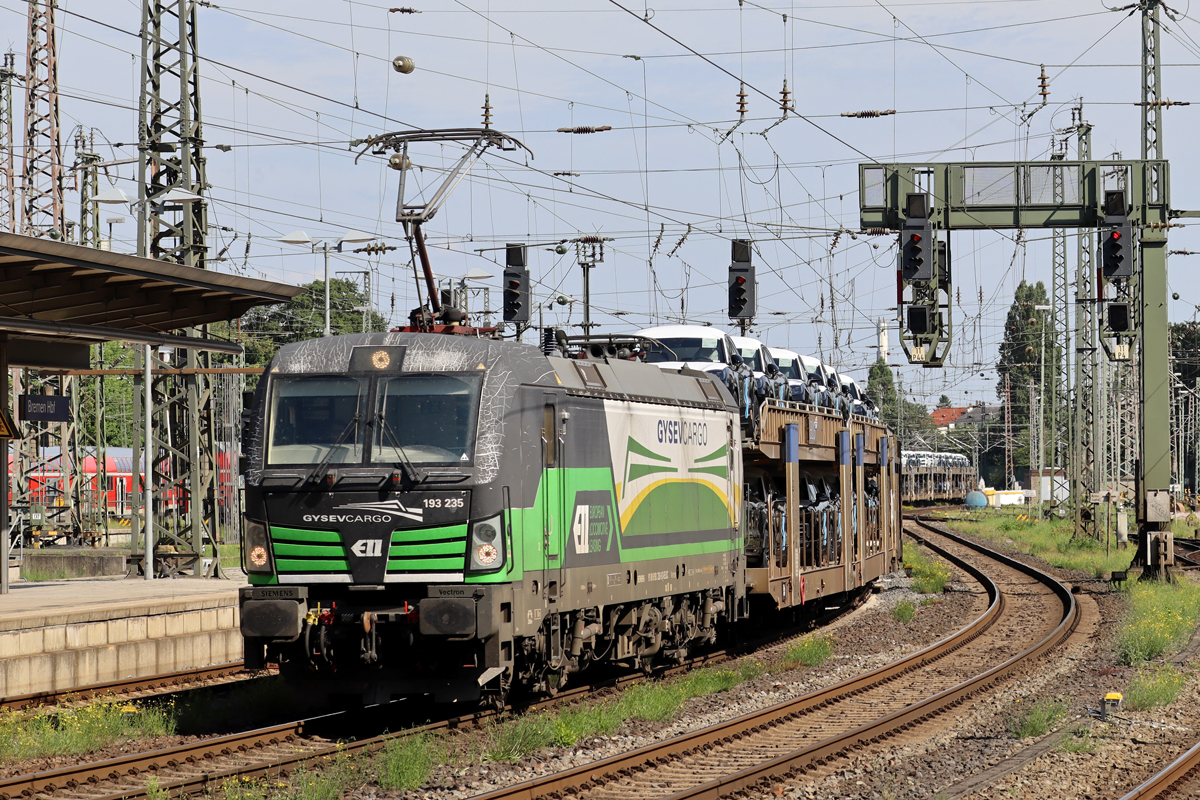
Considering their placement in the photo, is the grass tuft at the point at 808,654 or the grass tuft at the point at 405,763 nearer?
the grass tuft at the point at 405,763

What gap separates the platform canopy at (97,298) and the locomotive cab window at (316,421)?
146 inches

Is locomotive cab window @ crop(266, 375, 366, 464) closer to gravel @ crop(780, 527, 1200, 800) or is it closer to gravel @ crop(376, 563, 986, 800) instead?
gravel @ crop(376, 563, 986, 800)

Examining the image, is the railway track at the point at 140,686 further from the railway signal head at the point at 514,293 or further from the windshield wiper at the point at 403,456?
the railway signal head at the point at 514,293

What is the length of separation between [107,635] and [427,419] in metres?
6.80

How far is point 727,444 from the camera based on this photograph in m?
18.5

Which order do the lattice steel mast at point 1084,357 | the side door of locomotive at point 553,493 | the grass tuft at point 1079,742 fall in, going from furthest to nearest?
the lattice steel mast at point 1084,357 → the side door of locomotive at point 553,493 → the grass tuft at point 1079,742

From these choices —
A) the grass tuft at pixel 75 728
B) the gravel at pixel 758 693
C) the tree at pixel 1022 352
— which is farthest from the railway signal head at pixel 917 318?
the tree at pixel 1022 352

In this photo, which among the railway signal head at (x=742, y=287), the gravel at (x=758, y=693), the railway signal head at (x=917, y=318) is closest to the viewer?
the gravel at (x=758, y=693)

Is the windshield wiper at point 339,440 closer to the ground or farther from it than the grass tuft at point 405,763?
farther from it

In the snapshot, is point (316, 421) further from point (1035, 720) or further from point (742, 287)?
point (742, 287)

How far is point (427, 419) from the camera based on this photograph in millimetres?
12453

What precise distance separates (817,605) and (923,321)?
550 centimetres

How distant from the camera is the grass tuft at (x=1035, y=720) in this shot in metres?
13.0

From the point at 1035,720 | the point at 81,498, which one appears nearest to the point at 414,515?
the point at 1035,720
